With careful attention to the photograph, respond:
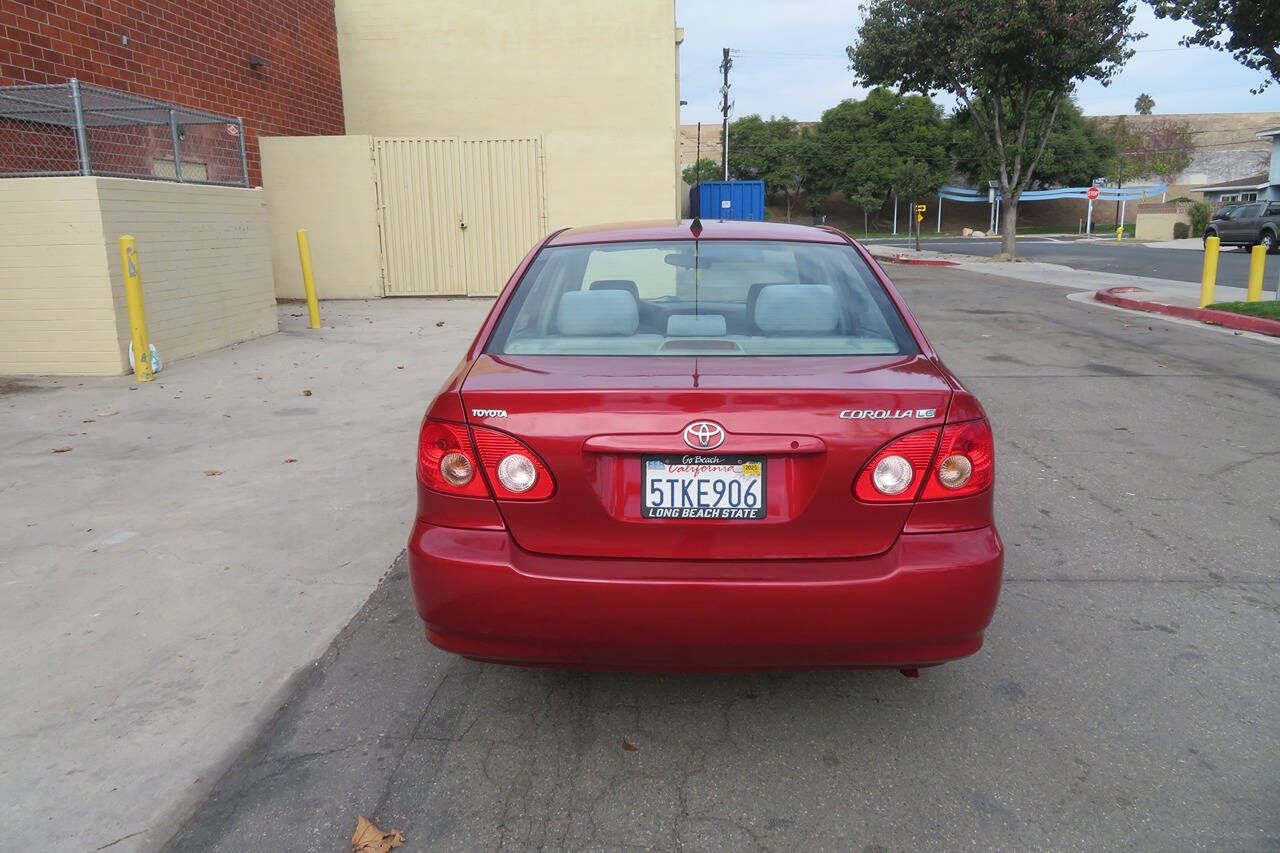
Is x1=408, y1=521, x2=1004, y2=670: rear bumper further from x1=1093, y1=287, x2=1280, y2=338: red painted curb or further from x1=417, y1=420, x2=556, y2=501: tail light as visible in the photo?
x1=1093, y1=287, x2=1280, y2=338: red painted curb

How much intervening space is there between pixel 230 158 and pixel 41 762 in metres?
12.7

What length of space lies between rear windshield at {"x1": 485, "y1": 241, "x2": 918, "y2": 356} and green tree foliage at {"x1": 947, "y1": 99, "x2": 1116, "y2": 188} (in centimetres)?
7436

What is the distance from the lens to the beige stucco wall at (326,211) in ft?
54.4

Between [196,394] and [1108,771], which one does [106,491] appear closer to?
[196,394]

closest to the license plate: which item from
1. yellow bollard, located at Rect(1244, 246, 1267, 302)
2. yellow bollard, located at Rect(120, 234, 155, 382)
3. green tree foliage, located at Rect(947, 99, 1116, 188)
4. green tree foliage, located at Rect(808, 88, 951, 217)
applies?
yellow bollard, located at Rect(120, 234, 155, 382)

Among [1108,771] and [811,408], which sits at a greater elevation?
[811,408]

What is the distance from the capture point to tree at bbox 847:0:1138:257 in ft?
80.6

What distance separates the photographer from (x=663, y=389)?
268 cm

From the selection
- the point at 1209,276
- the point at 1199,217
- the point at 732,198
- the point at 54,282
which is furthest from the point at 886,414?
the point at 1199,217

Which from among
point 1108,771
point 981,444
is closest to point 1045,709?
point 1108,771

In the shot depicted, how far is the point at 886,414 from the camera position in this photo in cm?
266

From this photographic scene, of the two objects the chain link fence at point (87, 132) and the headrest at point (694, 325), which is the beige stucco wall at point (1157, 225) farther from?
the headrest at point (694, 325)

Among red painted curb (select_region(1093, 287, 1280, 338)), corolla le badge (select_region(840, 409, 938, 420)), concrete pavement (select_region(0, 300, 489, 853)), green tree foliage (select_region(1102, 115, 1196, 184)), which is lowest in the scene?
concrete pavement (select_region(0, 300, 489, 853))

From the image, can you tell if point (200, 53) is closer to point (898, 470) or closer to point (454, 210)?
point (454, 210)
